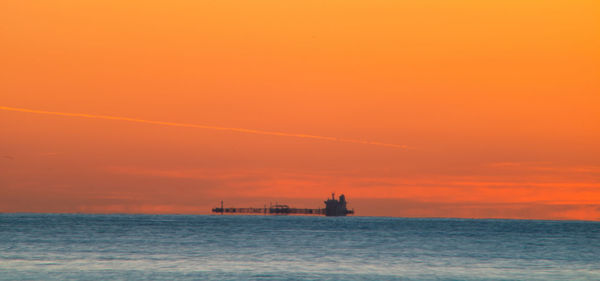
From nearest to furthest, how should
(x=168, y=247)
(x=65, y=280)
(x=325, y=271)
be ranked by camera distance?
(x=65, y=280), (x=325, y=271), (x=168, y=247)

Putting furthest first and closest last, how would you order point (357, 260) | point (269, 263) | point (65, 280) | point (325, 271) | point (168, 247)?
1. point (168, 247)
2. point (357, 260)
3. point (269, 263)
4. point (325, 271)
5. point (65, 280)

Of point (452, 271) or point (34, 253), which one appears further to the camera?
point (34, 253)

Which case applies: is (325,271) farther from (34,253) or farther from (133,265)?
(34,253)

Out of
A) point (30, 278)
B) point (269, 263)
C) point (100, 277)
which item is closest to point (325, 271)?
point (269, 263)

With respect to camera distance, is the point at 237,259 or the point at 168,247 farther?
the point at 168,247

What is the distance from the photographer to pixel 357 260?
67.2m

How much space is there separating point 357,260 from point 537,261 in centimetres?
1643

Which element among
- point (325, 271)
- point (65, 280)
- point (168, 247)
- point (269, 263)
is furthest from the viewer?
point (168, 247)

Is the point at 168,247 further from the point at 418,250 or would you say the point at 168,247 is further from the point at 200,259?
the point at 418,250

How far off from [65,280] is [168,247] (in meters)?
34.3

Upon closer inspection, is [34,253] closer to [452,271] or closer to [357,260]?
[357,260]

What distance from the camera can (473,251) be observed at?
277ft

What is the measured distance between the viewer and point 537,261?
7019cm

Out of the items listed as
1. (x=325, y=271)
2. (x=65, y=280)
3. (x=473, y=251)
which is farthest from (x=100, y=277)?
(x=473, y=251)
